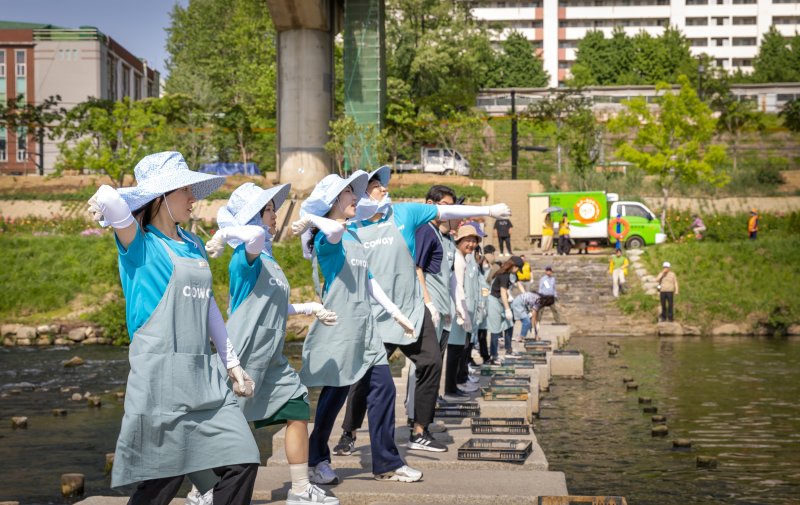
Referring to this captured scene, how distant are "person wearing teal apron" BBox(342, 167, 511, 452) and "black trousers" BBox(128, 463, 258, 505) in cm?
289

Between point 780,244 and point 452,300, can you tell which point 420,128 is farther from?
point 452,300

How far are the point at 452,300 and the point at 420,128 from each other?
4046 centimetres

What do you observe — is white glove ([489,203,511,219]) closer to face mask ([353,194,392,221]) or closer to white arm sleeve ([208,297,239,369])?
face mask ([353,194,392,221])

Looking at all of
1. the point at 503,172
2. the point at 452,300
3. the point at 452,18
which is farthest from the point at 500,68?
the point at 452,300

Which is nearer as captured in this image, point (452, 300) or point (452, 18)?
point (452, 300)

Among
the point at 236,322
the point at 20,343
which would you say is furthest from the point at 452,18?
the point at 236,322

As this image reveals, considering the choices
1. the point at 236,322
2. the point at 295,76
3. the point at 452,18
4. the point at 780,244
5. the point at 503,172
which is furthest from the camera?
the point at 452,18

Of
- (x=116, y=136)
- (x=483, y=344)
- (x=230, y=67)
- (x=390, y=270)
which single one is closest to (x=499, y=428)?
(x=390, y=270)

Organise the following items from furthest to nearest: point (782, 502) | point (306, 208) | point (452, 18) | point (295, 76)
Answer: point (452, 18), point (295, 76), point (782, 502), point (306, 208)

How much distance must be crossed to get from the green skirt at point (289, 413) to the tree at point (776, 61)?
7873cm

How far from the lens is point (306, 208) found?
740cm

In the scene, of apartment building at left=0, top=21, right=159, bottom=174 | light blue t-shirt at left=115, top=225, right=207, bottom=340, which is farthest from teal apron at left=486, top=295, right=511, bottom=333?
apartment building at left=0, top=21, right=159, bottom=174

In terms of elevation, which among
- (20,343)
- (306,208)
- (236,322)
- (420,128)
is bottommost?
(20,343)

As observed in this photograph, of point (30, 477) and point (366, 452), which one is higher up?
point (366, 452)
